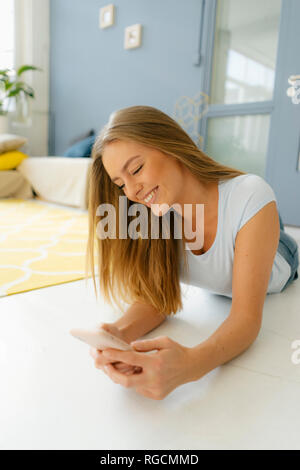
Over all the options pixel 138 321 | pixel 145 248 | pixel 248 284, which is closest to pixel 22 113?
pixel 145 248

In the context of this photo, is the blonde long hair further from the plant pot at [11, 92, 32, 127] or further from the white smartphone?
the plant pot at [11, 92, 32, 127]

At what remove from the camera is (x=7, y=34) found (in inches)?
167

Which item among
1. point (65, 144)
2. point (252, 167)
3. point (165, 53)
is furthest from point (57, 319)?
point (65, 144)

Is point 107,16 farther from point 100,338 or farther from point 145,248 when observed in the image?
point 100,338

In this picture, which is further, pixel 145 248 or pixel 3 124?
pixel 3 124

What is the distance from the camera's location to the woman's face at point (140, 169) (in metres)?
0.80

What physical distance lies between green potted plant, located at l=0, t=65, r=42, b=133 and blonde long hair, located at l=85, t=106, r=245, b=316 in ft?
11.6

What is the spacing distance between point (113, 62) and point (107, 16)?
464mm

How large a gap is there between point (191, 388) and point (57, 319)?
47cm

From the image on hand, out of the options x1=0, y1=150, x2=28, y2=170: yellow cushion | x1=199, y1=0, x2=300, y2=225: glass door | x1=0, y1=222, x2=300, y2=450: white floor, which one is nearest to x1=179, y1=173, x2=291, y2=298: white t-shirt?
x1=0, y1=222, x2=300, y2=450: white floor

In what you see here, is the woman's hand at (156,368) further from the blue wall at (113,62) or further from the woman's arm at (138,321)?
the blue wall at (113,62)

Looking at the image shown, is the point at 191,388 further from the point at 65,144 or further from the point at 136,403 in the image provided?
the point at 65,144

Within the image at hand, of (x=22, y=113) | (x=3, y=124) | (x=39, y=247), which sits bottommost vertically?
(x=39, y=247)

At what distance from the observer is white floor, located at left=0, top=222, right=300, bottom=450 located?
56 centimetres
